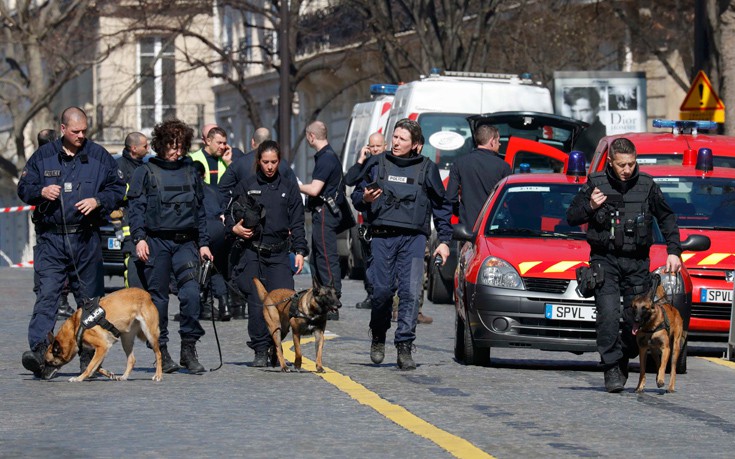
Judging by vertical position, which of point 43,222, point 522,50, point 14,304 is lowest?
point 14,304

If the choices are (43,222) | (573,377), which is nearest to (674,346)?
(573,377)

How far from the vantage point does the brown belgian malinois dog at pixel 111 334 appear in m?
11.7

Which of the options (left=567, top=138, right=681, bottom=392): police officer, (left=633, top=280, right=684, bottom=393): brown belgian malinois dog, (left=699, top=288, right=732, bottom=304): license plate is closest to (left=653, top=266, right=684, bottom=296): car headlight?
(left=633, top=280, right=684, bottom=393): brown belgian malinois dog

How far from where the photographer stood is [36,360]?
12.0 m

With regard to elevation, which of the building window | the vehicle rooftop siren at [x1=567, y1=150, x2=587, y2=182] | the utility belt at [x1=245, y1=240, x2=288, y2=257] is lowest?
the utility belt at [x1=245, y1=240, x2=288, y2=257]

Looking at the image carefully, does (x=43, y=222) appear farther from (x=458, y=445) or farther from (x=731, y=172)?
(x=731, y=172)

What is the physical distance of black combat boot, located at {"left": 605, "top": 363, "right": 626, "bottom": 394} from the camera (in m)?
11.6

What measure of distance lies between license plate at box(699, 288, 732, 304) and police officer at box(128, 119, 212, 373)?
4.53 metres

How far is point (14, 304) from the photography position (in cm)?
2077

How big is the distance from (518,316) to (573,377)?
0.61 metres

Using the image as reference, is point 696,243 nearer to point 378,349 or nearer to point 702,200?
point 378,349

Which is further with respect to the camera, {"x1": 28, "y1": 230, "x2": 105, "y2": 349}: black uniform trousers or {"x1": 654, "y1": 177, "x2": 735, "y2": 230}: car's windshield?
{"x1": 654, "y1": 177, "x2": 735, "y2": 230}: car's windshield

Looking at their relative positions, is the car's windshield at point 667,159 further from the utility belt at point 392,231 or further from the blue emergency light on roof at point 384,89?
the blue emergency light on roof at point 384,89

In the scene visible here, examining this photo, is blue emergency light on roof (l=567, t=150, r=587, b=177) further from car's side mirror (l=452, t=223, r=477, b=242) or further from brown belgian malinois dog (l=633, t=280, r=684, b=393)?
brown belgian malinois dog (l=633, t=280, r=684, b=393)
